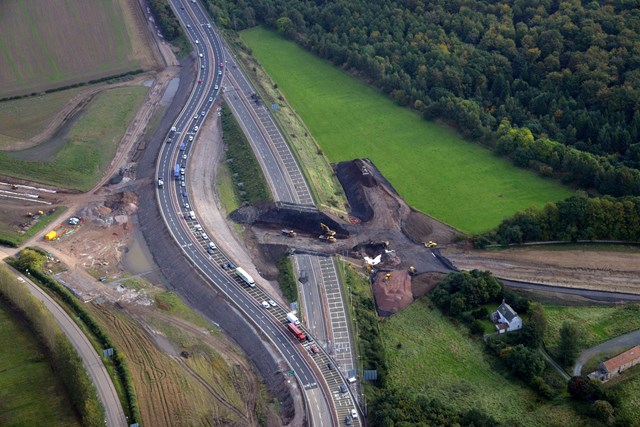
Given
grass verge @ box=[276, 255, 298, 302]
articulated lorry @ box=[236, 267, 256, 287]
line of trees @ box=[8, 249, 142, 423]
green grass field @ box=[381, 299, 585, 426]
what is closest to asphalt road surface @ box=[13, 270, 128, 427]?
line of trees @ box=[8, 249, 142, 423]

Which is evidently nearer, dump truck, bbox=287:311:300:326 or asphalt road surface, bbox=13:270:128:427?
asphalt road surface, bbox=13:270:128:427

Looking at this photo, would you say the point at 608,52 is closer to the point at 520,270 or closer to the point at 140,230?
the point at 520,270

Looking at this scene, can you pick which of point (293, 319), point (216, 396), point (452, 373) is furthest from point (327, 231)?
point (216, 396)

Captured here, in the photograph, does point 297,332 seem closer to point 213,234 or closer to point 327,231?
point 327,231

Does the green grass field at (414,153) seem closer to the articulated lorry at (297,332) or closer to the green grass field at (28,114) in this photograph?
the articulated lorry at (297,332)

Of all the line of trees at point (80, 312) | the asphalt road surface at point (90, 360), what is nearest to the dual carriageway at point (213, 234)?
the line of trees at point (80, 312)

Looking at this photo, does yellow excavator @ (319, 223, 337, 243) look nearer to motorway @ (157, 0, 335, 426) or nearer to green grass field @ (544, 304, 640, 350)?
motorway @ (157, 0, 335, 426)
